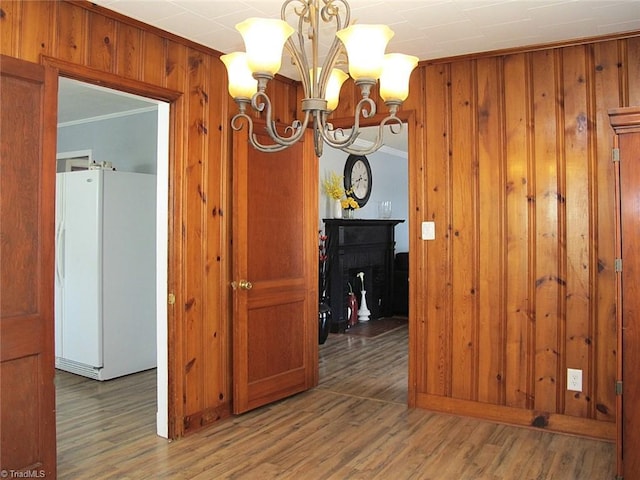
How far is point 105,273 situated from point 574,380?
3.70 metres

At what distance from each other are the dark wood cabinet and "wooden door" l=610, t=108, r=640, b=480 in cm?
431

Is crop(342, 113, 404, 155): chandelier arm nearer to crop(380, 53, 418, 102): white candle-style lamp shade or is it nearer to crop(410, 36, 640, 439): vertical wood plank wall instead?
crop(380, 53, 418, 102): white candle-style lamp shade

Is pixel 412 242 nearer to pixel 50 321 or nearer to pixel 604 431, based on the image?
pixel 604 431

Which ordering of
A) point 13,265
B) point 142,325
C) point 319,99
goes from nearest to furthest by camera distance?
point 319,99
point 13,265
point 142,325

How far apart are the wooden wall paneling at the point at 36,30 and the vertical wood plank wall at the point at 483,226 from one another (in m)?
0.32

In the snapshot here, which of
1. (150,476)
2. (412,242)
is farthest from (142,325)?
(412,242)

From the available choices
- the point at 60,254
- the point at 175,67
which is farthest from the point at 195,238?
the point at 60,254

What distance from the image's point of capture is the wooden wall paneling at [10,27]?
8.06 feet

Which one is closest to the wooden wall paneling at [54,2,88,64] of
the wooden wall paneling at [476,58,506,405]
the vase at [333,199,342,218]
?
the wooden wall paneling at [476,58,506,405]

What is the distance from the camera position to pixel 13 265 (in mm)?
2406

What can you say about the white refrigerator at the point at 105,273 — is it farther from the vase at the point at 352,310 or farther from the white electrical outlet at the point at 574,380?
the white electrical outlet at the point at 574,380

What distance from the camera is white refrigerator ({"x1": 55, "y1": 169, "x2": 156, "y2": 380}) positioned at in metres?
4.54

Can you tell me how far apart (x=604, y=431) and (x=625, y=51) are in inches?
90.9

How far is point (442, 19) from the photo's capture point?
2.94 meters
